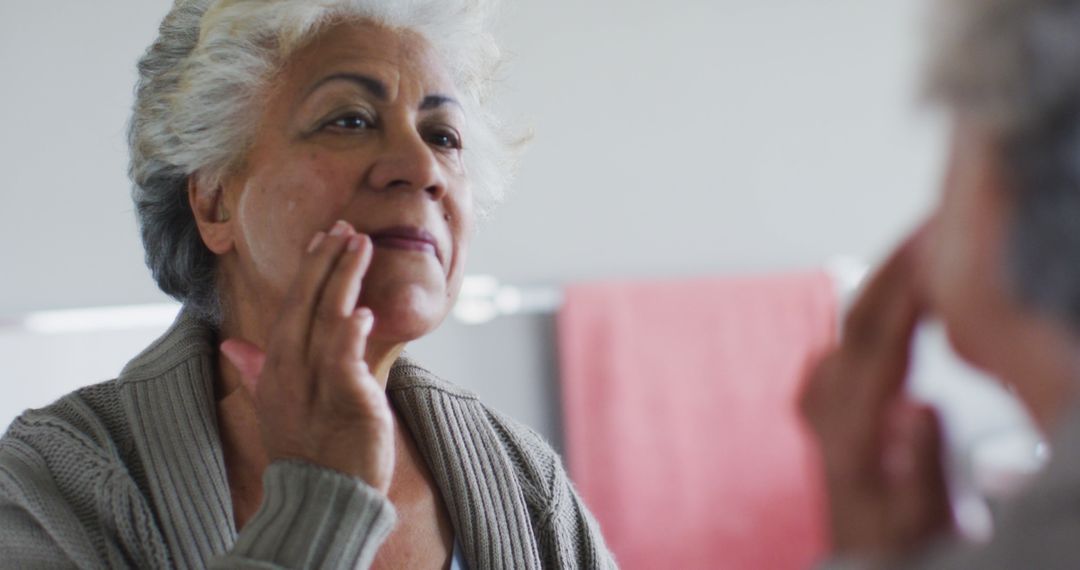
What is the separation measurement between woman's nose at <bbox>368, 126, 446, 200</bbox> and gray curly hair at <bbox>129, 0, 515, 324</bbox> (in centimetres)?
14

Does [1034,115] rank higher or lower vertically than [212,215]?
higher

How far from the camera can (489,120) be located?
1312mm

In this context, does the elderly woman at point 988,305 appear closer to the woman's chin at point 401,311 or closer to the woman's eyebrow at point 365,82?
the woman's chin at point 401,311

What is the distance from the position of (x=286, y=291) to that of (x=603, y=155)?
1.34 meters

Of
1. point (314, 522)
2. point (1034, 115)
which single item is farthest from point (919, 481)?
point (314, 522)

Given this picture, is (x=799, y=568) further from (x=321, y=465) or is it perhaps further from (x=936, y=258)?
(x=936, y=258)

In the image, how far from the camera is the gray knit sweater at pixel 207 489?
82cm

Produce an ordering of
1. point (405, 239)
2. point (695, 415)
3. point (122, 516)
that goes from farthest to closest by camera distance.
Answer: point (695, 415)
point (405, 239)
point (122, 516)

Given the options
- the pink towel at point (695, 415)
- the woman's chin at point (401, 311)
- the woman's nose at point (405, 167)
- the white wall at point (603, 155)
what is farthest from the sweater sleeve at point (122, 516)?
the pink towel at point (695, 415)

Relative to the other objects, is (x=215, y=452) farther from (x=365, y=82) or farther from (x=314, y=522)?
(x=365, y=82)

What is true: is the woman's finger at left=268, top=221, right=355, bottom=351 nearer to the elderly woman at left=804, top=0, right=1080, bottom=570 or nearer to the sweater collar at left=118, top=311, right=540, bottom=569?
the sweater collar at left=118, top=311, right=540, bottom=569

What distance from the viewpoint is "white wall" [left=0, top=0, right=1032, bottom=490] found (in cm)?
204

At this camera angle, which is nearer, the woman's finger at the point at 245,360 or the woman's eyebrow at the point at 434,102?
the woman's finger at the point at 245,360

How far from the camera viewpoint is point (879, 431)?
0.43 metres
